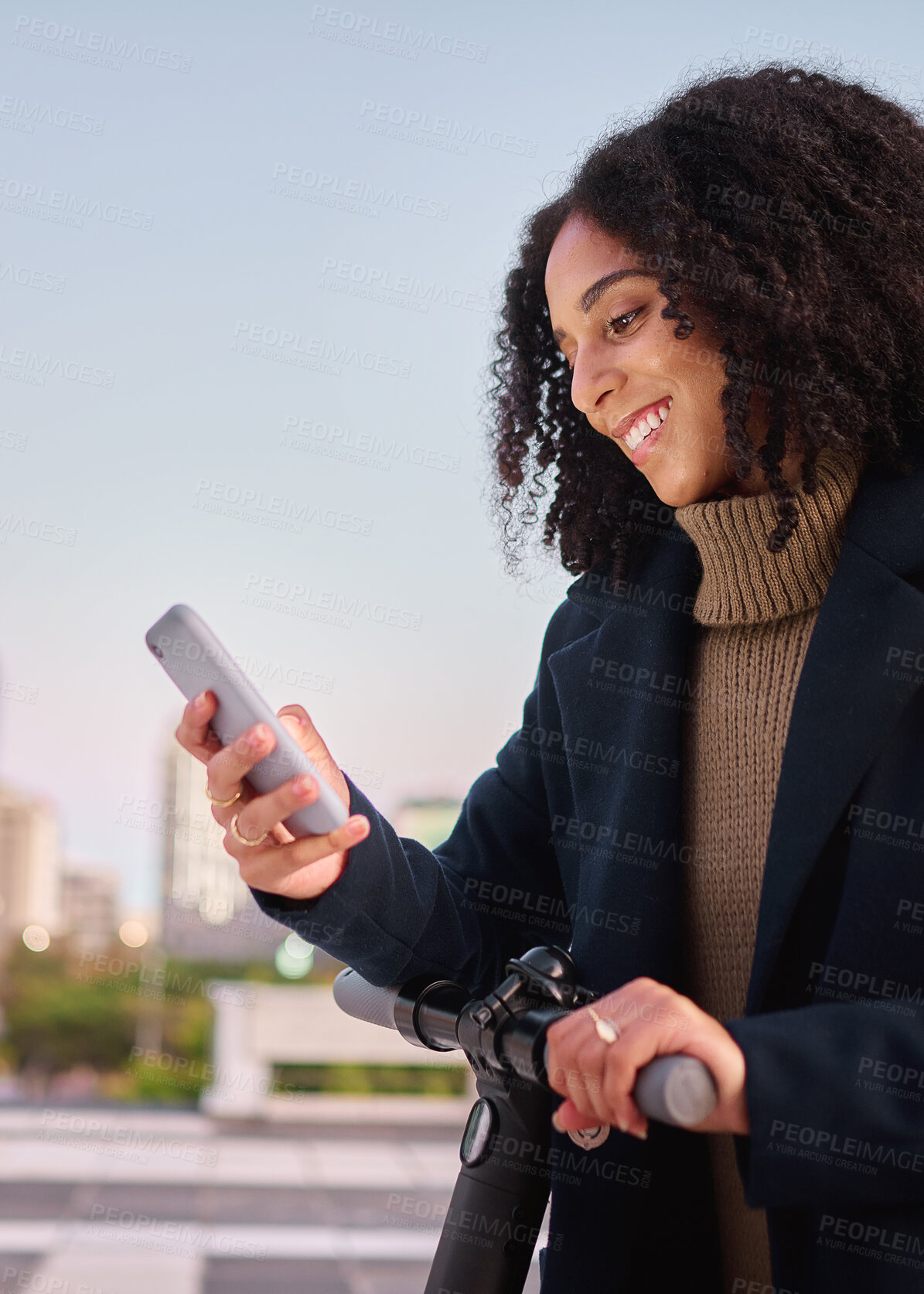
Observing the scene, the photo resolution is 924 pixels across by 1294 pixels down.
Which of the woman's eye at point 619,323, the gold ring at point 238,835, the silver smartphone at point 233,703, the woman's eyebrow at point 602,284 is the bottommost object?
the gold ring at point 238,835

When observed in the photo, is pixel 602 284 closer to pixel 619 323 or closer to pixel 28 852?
pixel 619 323

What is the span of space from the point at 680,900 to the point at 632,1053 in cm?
48

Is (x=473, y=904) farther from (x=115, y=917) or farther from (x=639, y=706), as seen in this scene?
(x=115, y=917)

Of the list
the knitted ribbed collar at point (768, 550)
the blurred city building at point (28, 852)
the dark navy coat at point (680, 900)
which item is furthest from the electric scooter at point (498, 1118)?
the blurred city building at point (28, 852)

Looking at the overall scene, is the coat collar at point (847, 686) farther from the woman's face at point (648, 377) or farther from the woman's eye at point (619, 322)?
the woman's eye at point (619, 322)

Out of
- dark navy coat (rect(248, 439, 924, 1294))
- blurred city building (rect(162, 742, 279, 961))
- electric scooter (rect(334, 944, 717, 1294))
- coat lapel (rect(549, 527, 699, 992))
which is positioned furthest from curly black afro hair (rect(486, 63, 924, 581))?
blurred city building (rect(162, 742, 279, 961))

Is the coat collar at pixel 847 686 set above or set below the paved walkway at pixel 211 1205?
above

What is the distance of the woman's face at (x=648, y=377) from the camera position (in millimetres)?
1332

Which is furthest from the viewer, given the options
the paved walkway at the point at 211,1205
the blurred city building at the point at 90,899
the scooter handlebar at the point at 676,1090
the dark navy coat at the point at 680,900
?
the blurred city building at the point at 90,899

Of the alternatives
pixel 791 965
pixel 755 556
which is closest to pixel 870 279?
pixel 755 556

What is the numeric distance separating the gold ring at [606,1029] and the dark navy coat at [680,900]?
0.11 m

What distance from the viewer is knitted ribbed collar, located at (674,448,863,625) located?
1.28 meters

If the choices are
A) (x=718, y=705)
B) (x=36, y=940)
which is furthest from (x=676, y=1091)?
(x=36, y=940)

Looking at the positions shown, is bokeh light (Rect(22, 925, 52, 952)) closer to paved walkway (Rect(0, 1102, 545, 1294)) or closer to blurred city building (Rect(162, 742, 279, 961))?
blurred city building (Rect(162, 742, 279, 961))
